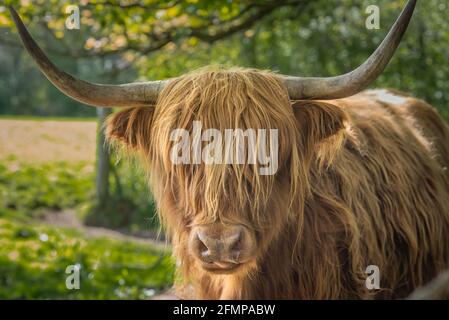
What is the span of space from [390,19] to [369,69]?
4.93 ft

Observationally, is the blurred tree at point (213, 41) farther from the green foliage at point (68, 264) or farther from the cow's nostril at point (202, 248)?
the cow's nostril at point (202, 248)

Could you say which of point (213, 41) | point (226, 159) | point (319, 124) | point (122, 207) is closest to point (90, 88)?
point (226, 159)

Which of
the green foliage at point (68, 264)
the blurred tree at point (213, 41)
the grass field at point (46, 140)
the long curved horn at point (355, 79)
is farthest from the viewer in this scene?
the grass field at point (46, 140)

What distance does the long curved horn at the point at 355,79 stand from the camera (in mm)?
2475

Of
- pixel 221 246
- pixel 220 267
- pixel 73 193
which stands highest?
pixel 221 246

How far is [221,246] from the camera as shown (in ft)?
8.20

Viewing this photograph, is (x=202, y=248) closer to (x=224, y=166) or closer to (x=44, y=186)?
(x=224, y=166)

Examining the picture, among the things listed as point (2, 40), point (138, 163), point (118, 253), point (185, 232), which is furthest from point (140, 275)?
point (185, 232)

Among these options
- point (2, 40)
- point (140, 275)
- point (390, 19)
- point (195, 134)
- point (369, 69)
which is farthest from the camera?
point (140, 275)

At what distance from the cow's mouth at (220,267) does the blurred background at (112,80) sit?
5.00 ft

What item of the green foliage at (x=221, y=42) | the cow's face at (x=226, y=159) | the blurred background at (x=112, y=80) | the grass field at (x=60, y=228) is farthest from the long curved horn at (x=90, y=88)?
the grass field at (x=60, y=228)

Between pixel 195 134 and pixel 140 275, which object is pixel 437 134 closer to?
pixel 195 134

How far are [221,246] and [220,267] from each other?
0.13 meters
